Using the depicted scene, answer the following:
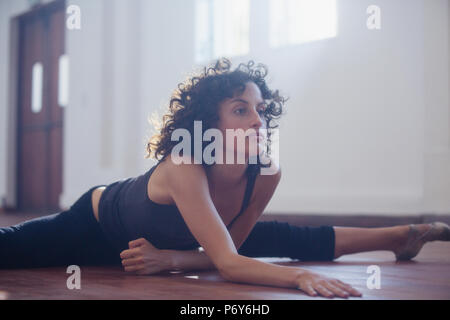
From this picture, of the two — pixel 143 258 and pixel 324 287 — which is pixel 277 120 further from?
pixel 324 287

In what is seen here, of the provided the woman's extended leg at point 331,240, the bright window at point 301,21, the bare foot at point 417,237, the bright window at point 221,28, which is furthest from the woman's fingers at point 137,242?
the bright window at point 221,28

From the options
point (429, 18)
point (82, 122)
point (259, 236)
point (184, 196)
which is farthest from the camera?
point (82, 122)

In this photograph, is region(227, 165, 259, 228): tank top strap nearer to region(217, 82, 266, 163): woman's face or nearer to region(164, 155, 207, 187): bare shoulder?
region(217, 82, 266, 163): woman's face

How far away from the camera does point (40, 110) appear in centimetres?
647

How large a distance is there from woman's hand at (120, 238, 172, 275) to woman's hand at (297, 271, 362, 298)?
1.65 ft

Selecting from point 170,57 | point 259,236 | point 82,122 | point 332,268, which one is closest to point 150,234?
point 259,236

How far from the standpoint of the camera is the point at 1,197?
695cm

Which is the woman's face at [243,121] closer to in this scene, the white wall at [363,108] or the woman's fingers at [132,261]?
the woman's fingers at [132,261]

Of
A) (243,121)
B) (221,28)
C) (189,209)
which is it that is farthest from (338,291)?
(221,28)

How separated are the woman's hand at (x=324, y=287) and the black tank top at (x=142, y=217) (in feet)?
1.55

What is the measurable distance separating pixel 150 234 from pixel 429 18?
99.5 inches

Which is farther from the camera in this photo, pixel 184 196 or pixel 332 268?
pixel 332 268

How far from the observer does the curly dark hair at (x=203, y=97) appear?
1.51 m
